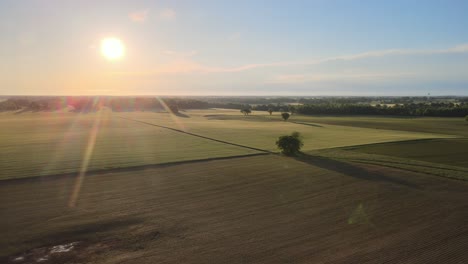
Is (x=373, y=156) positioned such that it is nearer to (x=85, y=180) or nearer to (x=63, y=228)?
(x=85, y=180)

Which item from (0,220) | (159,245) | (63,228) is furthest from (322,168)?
(0,220)

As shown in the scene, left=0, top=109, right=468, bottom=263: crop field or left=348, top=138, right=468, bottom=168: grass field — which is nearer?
left=0, top=109, right=468, bottom=263: crop field

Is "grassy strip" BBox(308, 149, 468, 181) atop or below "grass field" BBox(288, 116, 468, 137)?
below

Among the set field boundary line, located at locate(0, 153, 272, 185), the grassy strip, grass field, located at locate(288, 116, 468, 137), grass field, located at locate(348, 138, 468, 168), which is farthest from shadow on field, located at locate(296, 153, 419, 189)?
grass field, located at locate(288, 116, 468, 137)

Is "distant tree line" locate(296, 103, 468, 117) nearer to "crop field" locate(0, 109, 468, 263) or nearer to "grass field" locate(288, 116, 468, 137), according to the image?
"grass field" locate(288, 116, 468, 137)

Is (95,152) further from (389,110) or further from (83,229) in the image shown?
(389,110)

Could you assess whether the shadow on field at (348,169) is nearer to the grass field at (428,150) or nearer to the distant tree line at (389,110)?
the grass field at (428,150)
